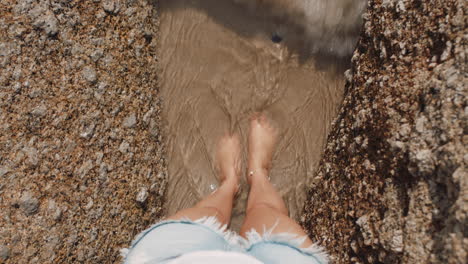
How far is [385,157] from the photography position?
1.41 m

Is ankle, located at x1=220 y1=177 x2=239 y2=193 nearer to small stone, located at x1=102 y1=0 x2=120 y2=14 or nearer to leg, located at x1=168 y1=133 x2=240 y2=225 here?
leg, located at x1=168 y1=133 x2=240 y2=225

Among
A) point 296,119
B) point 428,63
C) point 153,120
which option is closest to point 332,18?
point 296,119

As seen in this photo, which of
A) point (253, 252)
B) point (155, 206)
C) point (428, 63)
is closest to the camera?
point (428, 63)

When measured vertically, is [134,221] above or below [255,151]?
below

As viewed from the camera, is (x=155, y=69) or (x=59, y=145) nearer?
(x=59, y=145)

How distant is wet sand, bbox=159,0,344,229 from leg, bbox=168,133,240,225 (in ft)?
0.19

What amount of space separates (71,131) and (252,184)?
954 millimetres

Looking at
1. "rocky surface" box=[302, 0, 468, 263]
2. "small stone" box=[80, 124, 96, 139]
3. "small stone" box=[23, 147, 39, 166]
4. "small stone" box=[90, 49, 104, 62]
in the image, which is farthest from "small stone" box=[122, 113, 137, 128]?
"rocky surface" box=[302, 0, 468, 263]

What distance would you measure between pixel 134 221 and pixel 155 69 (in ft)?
2.59

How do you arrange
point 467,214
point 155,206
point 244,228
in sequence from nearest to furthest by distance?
1. point 467,214
2. point 244,228
3. point 155,206

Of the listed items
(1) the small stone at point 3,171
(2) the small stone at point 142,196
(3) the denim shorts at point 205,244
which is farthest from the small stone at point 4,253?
(2) the small stone at point 142,196

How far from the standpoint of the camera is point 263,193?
6.47 ft

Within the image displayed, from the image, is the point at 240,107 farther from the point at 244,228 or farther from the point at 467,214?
the point at 467,214

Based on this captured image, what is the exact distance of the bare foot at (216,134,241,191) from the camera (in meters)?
2.08
